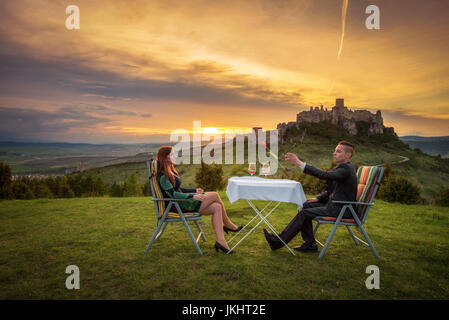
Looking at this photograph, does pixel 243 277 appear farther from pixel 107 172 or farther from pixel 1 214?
pixel 107 172

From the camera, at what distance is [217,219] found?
4.44 m

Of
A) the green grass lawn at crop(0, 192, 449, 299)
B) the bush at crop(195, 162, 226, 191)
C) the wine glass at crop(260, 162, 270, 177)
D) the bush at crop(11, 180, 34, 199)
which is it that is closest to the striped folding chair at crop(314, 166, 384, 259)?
the green grass lawn at crop(0, 192, 449, 299)

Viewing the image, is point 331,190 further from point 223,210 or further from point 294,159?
point 223,210

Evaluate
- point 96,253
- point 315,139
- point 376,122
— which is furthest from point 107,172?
point 376,122

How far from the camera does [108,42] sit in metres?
11.7

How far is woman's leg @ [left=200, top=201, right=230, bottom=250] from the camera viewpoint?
4359 millimetres

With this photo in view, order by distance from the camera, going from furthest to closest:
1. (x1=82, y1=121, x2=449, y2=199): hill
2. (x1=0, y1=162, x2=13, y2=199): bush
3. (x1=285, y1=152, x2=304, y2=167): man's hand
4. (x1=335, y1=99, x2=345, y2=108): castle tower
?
(x1=335, y1=99, x2=345, y2=108): castle tower → (x1=82, y1=121, x2=449, y2=199): hill → (x1=0, y1=162, x2=13, y2=199): bush → (x1=285, y1=152, x2=304, y2=167): man's hand

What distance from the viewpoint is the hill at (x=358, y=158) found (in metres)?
80.9

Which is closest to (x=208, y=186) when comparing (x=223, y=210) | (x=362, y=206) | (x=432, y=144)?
(x=223, y=210)

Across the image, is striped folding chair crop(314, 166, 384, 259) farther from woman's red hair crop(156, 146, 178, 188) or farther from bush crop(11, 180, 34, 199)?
bush crop(11, 180, 34, 199)

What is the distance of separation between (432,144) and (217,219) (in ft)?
567

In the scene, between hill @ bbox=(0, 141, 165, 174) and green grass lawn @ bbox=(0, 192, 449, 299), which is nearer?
green grass lawn @ bbox=(0, 192, 449, 299)

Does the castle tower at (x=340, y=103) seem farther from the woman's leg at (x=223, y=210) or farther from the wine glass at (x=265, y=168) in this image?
the woman's leg at (x=223, y=210)

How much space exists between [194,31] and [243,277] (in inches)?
422
